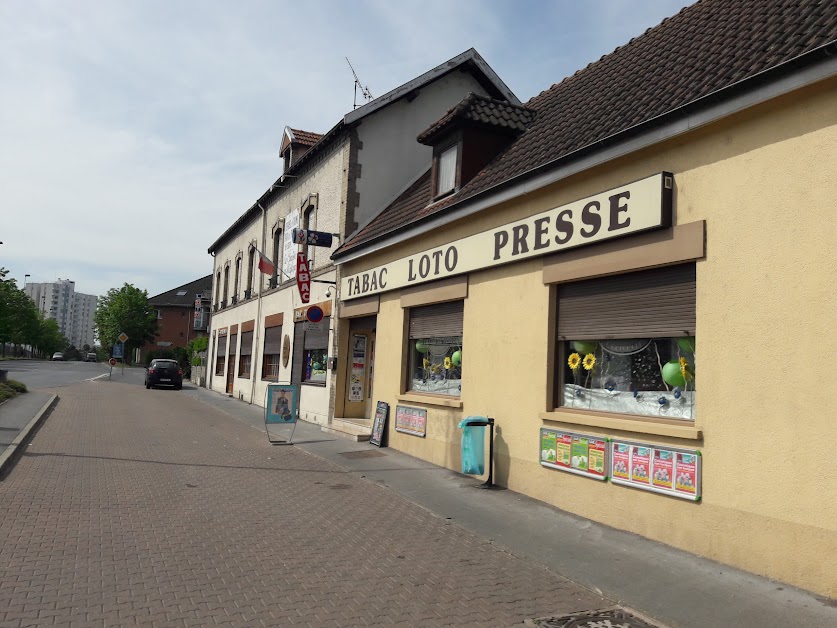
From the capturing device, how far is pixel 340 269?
16.2 meters

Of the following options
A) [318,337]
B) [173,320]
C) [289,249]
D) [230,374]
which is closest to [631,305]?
[318,337]

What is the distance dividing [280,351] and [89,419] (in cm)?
626

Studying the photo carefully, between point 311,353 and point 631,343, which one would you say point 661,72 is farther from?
point 311,353

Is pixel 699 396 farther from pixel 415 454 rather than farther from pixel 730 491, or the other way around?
pixel 415 454

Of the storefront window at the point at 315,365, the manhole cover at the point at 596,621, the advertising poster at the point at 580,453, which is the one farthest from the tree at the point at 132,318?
the manhole cover at the point at 596,621

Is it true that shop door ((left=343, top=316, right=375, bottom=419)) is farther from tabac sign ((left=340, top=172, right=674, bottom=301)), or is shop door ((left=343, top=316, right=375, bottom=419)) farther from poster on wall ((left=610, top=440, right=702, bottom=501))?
poster on wall ((left=610, top=440, right=702, bottom=501))

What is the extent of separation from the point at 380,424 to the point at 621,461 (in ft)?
21.6

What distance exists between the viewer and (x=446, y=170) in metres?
12.7

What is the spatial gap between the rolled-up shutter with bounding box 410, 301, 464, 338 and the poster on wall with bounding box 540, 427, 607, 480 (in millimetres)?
3152

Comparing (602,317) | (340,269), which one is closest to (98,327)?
(340,269)

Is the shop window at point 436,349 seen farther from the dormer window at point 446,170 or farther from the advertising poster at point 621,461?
the advertising poster at point 621,461

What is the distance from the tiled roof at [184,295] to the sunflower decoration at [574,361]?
71841 millimetres

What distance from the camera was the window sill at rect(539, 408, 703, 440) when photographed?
6.58 metres

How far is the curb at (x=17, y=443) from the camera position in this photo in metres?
9.57
